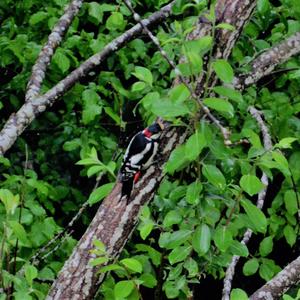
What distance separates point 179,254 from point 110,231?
26cm

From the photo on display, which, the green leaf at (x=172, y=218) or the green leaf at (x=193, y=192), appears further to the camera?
the green leaf at (x=172, y=218)

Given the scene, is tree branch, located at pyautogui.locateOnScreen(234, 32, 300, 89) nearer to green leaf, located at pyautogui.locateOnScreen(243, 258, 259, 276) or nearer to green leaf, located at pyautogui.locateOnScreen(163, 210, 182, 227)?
green leaf, located at pyautogui.locateOnScreen(163, 210, 182, 227)

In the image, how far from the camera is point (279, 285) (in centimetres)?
211

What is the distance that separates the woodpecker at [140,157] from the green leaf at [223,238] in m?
0.33

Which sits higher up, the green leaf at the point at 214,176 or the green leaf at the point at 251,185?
the green leaf at the point at 214,176

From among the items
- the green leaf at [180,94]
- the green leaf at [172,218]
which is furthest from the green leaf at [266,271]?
the green leaf at [180,94]

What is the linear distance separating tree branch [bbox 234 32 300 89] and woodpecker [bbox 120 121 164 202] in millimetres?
364

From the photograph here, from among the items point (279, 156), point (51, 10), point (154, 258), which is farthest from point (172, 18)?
point (279, 156)

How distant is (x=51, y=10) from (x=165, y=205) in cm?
132

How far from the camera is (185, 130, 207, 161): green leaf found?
171 centimetres

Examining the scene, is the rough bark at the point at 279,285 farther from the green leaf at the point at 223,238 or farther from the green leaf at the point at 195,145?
the green leaf at the point at 195,145

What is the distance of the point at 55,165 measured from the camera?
3705mm

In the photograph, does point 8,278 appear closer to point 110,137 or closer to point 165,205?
point 165,205

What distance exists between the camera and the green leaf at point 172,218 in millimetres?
2006
